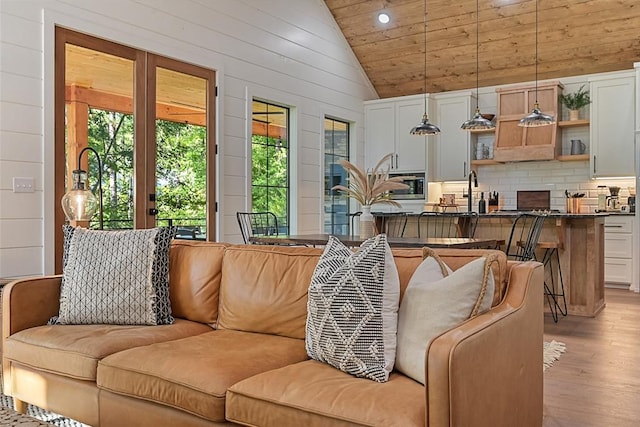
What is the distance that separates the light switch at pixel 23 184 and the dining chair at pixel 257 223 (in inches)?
80.0

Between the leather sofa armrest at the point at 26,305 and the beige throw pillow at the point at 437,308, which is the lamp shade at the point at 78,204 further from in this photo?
the beige throw pillow at the point at 437,308

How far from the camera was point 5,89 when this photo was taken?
405cm

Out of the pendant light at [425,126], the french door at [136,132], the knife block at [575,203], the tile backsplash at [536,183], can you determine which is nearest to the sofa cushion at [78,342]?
the french door at [136,132]

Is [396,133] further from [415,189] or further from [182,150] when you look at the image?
[182,150]

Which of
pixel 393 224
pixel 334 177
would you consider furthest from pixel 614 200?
pixel 334 177

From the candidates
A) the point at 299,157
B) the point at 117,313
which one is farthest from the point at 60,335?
the point at 299,157

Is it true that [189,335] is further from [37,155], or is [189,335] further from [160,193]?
[160,193]

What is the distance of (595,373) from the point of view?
3359 millimetres

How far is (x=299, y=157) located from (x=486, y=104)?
3.03m

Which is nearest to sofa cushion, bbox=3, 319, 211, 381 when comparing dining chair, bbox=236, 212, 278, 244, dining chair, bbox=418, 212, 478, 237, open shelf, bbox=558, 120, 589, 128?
dining chair, bbox=236, 212, 278, 244

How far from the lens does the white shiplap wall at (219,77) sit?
411cm

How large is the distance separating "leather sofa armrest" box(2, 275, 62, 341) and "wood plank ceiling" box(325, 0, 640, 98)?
5.82 m

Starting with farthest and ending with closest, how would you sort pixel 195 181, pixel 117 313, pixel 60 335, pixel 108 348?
pixel 195 181 → pixel 117 313 → pixel 60 335 → pixel 108 348

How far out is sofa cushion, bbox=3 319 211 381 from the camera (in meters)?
2.27
